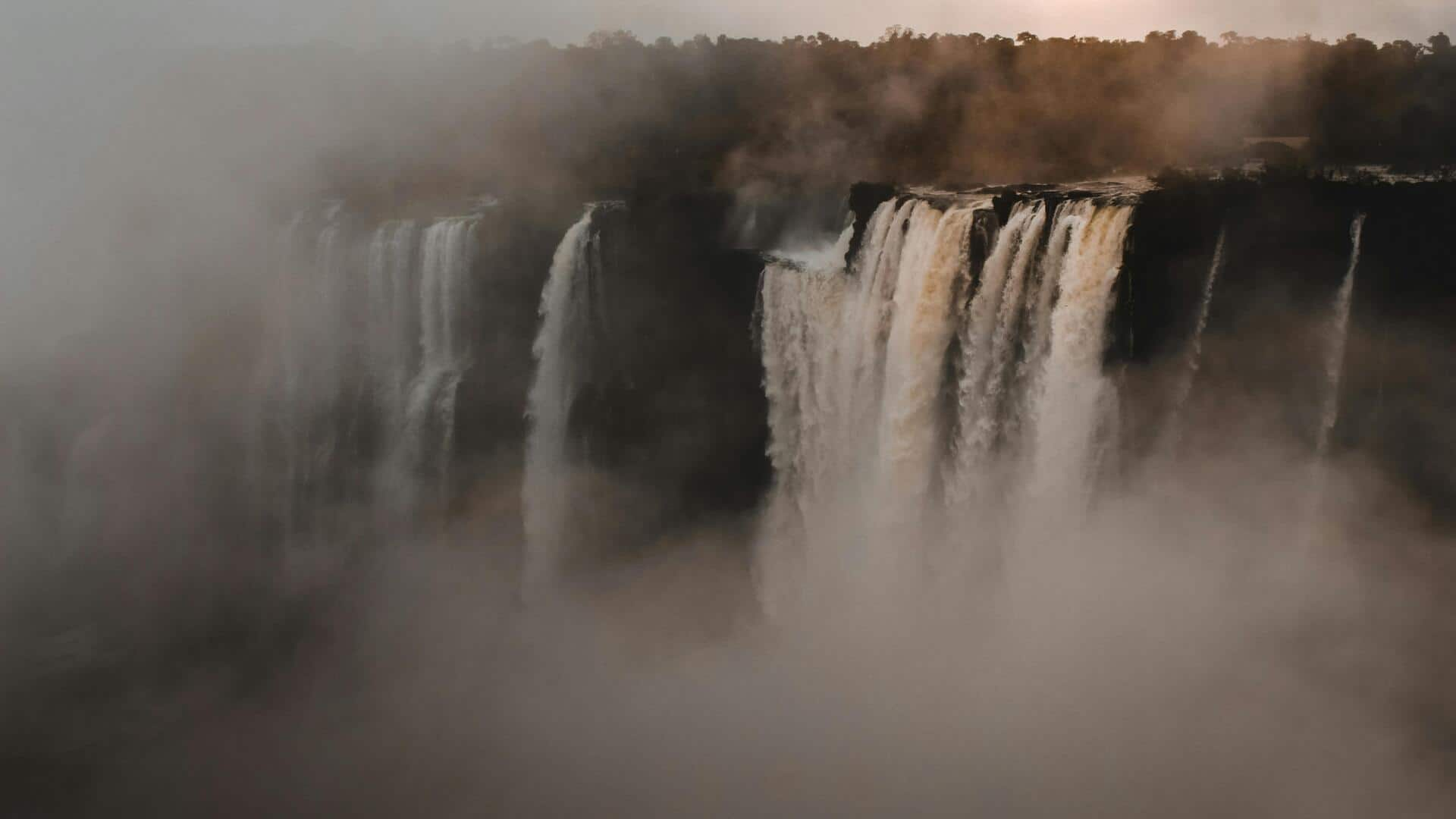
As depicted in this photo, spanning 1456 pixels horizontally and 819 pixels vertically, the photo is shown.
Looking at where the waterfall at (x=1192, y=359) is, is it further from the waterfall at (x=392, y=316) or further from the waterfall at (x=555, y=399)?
the waterfall at (x=392, y=316)

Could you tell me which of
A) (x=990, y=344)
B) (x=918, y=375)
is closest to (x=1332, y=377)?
(x=990, y=344)

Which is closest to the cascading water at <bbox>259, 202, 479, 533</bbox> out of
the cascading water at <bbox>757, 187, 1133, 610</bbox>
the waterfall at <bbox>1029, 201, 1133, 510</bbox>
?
the cascading water at <bbox>757, 187, 1133, 610</bbox>

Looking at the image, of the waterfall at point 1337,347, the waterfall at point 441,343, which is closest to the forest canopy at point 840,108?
the waterfall at point 1337,347

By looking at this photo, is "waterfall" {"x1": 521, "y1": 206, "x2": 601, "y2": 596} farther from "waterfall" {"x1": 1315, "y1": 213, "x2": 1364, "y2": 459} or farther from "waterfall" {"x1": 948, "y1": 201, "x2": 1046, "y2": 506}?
"waterfall" {"x1": 1315, "y1": 213, "x2": 1364, "y2": 459}

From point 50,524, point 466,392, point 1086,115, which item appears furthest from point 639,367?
point 50,524

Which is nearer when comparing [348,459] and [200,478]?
[348,459]

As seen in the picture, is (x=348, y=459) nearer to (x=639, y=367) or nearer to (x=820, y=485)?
(x=639, y=367)
